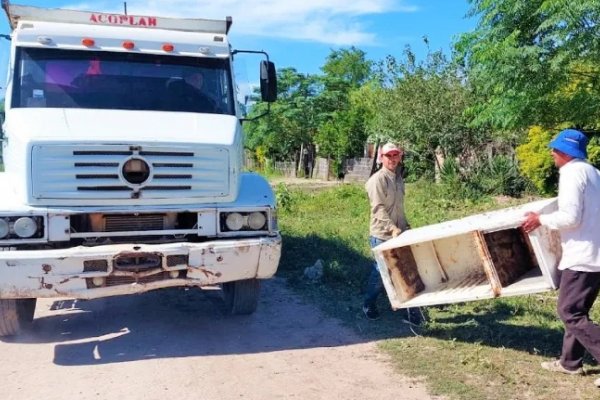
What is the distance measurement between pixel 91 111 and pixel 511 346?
13.7 ft

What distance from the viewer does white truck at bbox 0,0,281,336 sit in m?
5.23

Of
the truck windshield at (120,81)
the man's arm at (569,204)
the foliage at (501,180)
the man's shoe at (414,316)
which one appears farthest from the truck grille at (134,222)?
the foliage at (501,180)

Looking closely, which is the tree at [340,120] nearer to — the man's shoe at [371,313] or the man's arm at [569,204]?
the man's shoe at [371,313]

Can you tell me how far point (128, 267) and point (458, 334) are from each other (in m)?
2.92

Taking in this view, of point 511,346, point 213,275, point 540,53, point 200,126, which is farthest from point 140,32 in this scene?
point 540,53

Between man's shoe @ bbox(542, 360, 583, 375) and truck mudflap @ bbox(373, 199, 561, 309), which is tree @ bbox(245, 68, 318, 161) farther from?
man's shoe @ bbox(542, 360, 583, 375)

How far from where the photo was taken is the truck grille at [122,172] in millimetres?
5250

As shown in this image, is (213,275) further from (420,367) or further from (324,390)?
(420,367)

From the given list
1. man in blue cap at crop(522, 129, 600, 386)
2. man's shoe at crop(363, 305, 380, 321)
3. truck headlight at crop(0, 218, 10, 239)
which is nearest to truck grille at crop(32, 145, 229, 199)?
truck headlight at crop(0, 218, 10, 239)

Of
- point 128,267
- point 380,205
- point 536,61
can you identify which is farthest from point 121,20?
point 536,61

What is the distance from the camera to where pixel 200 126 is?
5.95 meters

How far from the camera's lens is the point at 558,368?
4699mm

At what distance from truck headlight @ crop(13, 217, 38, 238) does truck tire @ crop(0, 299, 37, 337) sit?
773 millimetres

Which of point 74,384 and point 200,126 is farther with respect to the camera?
point 200,126
